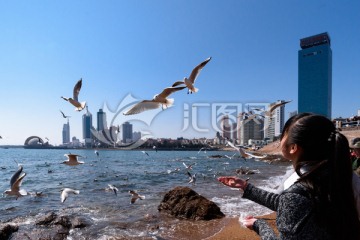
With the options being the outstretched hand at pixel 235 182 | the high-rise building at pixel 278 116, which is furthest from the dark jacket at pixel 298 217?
the high-rise building at pixel 278 116

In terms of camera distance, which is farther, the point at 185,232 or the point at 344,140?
the point at 185,232

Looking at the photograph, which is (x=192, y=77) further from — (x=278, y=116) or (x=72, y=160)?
(x=278, y=116)

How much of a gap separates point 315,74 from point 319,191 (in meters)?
140

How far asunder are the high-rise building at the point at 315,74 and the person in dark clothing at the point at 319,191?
135m

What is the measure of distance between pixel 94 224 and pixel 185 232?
346 cm

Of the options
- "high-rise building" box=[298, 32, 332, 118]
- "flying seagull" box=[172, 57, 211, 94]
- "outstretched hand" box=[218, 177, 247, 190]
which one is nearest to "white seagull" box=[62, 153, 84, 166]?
"flying seagull" box=[172, 57, 211, 94]

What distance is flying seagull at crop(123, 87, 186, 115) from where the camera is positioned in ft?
20.9

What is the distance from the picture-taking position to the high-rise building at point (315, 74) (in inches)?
4966

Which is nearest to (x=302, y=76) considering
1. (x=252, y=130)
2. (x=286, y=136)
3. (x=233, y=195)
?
(x=252, y=130)

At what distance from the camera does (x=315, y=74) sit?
127 metres

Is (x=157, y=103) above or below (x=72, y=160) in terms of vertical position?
above

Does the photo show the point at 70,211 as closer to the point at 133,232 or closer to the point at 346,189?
the point at 133,232

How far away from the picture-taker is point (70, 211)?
12.0m

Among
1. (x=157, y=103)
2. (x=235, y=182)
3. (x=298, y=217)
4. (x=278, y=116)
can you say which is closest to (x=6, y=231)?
(x=157, y=103)
